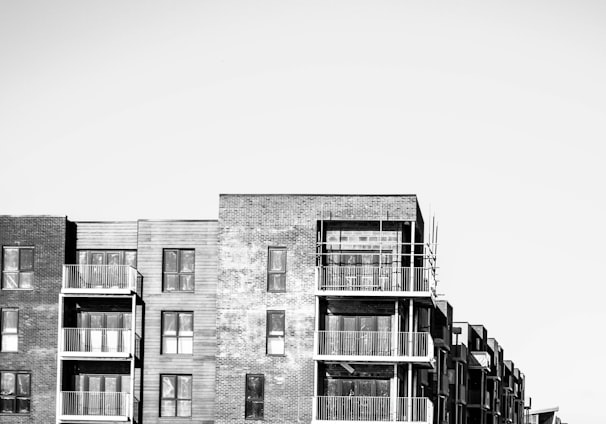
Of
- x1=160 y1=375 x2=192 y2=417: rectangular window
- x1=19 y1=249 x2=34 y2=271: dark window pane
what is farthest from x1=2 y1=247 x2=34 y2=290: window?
x1=160 y1=375 x2=192 y2=417: rectangular window

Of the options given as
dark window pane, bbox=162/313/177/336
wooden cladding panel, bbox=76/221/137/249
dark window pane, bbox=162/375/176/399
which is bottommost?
dark window pane, bbox=162/375/176/399

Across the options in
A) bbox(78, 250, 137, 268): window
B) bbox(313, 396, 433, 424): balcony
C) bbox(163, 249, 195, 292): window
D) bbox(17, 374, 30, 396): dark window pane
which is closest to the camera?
bbox(313, 396, 433, 424): balcony

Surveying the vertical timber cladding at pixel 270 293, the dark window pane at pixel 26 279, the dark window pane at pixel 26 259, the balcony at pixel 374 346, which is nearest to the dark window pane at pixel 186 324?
the vertical timber cladding at pixel 270 293

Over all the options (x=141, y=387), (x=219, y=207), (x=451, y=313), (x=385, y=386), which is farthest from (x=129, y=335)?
(x=451, y=313)

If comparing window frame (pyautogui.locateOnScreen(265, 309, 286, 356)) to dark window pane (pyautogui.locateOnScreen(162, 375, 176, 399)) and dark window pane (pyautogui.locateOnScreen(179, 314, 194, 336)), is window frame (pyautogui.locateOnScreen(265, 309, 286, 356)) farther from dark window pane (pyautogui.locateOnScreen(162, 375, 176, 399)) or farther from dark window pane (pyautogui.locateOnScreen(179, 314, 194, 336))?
dark window pane (pyautogui.locateOnScreen(162, 375, 176, 399))

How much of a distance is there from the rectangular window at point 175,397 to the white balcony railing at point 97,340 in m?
2.34

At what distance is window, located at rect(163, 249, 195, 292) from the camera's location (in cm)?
7350

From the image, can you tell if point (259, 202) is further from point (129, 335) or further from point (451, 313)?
point (451, 313)

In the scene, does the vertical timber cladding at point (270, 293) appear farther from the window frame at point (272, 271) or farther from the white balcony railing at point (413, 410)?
the white balcony railing at point (413, 410)

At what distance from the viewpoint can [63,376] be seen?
72.7 meters

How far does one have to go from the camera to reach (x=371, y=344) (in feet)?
235

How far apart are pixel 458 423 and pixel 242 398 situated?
3692 centimetres

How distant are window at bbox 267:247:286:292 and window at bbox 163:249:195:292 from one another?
3.87 m

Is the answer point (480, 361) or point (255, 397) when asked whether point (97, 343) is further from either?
point (480, 361)
